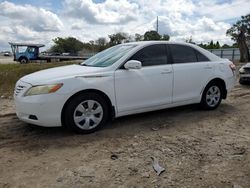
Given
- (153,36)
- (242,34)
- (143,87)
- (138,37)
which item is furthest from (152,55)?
(138,37)

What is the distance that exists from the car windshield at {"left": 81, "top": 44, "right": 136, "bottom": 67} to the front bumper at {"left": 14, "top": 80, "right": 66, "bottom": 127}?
117 centimetres

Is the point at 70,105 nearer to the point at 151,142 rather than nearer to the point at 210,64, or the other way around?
the point at 151,142

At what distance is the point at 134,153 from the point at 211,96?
301 centimetres

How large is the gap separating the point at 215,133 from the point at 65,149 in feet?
7.93

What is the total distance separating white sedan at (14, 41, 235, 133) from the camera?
4.62 m

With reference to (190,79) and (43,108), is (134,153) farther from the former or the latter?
(190,79)

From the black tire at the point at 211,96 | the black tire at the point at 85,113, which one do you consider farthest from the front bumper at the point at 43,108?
the black tire at the point at 211,96

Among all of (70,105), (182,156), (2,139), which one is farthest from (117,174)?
(2,139)

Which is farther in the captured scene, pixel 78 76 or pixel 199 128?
pixel 199 128

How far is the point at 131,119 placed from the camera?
573cm

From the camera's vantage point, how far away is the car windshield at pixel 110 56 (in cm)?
538

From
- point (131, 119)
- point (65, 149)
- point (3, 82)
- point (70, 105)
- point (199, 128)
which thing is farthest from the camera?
point (3, 82)

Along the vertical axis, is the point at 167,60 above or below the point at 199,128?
above

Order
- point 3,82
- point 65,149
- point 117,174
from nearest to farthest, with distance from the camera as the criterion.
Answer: point 117,174 → point 65,149 → point 3,82
